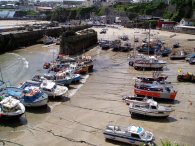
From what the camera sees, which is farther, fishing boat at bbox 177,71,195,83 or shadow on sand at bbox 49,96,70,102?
fishing boat at bbox 177,71,195,83

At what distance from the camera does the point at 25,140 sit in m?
23.5

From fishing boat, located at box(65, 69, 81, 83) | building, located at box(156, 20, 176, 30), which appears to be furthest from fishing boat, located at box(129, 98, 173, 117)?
building, located at box(156, 20, 176, 30)

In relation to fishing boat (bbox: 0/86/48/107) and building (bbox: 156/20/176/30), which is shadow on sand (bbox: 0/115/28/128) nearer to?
fishing boat (bbox: 0/86/48/107)

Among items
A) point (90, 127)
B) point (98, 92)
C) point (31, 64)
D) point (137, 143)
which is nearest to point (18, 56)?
point (31, 64)

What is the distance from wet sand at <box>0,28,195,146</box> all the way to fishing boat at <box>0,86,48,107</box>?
114 cm

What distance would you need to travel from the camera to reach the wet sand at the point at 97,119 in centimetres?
2344

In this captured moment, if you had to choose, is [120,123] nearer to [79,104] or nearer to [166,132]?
[166,132]

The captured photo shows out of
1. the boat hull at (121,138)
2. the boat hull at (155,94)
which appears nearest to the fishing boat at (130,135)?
the boat hull at (121,138)

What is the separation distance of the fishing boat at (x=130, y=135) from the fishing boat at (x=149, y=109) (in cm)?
391

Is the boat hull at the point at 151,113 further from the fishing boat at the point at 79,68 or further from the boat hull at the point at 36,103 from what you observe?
the fishing boat at the point at 79,68

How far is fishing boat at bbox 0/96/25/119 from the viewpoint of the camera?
86.4 ft

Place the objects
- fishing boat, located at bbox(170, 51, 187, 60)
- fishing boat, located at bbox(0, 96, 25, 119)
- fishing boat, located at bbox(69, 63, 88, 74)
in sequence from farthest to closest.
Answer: fishing boat, located at bbox(170, 51, 187, 60)
fishing boat, located at bbox(69, 63, 88, 74)
fishing boat, located at bbox(0, 96, 25, 119)

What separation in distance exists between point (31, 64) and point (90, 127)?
2722 centimetres

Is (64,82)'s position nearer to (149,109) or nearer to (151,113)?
(149,109)
